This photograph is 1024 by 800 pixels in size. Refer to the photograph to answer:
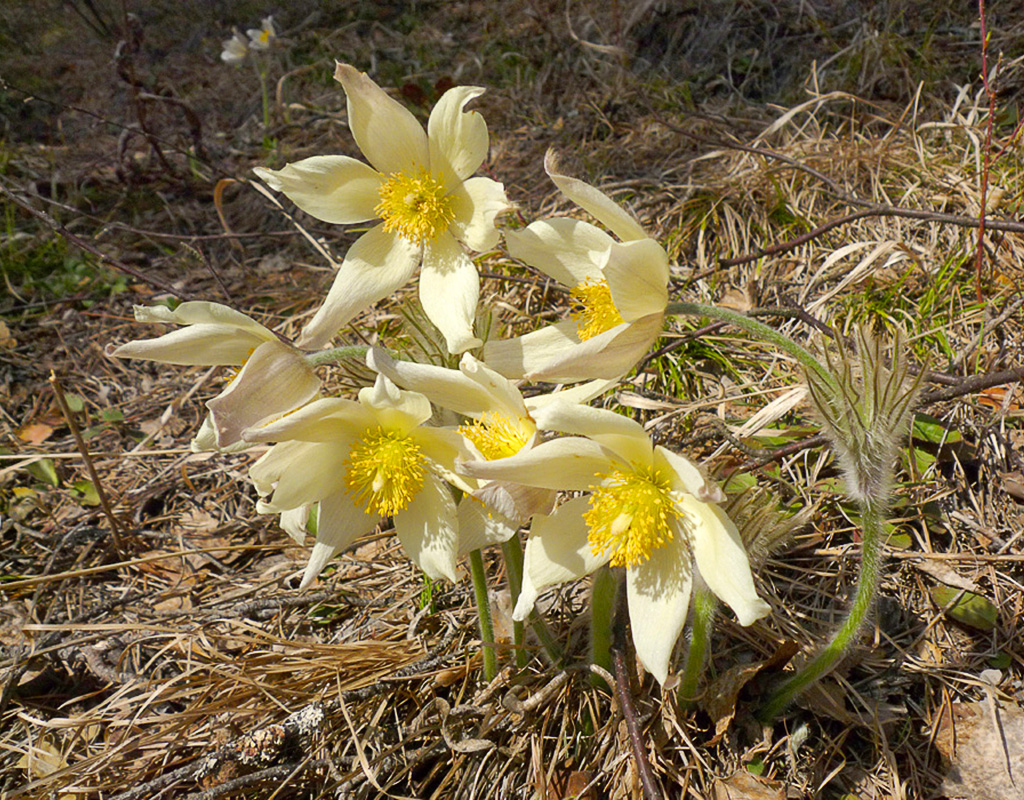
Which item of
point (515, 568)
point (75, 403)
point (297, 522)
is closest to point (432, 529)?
point (515, 568)

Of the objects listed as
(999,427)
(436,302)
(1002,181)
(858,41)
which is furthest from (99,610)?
(858,41)

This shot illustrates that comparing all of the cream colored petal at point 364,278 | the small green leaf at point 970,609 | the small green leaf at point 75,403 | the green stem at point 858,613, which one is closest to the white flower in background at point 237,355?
the cream colored petal at point 364,278

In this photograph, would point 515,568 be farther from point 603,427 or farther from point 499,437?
point 603,427

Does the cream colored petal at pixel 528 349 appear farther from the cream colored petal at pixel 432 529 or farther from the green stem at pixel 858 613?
the green stem at pixel 858 613

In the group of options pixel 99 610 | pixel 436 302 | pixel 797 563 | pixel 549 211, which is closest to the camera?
pixel 436 302

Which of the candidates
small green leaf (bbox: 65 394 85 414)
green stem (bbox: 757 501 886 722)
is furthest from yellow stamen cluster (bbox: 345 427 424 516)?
small green leaf (bbox: 65 394 85 414)

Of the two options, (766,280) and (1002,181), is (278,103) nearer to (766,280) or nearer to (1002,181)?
(766,280)
